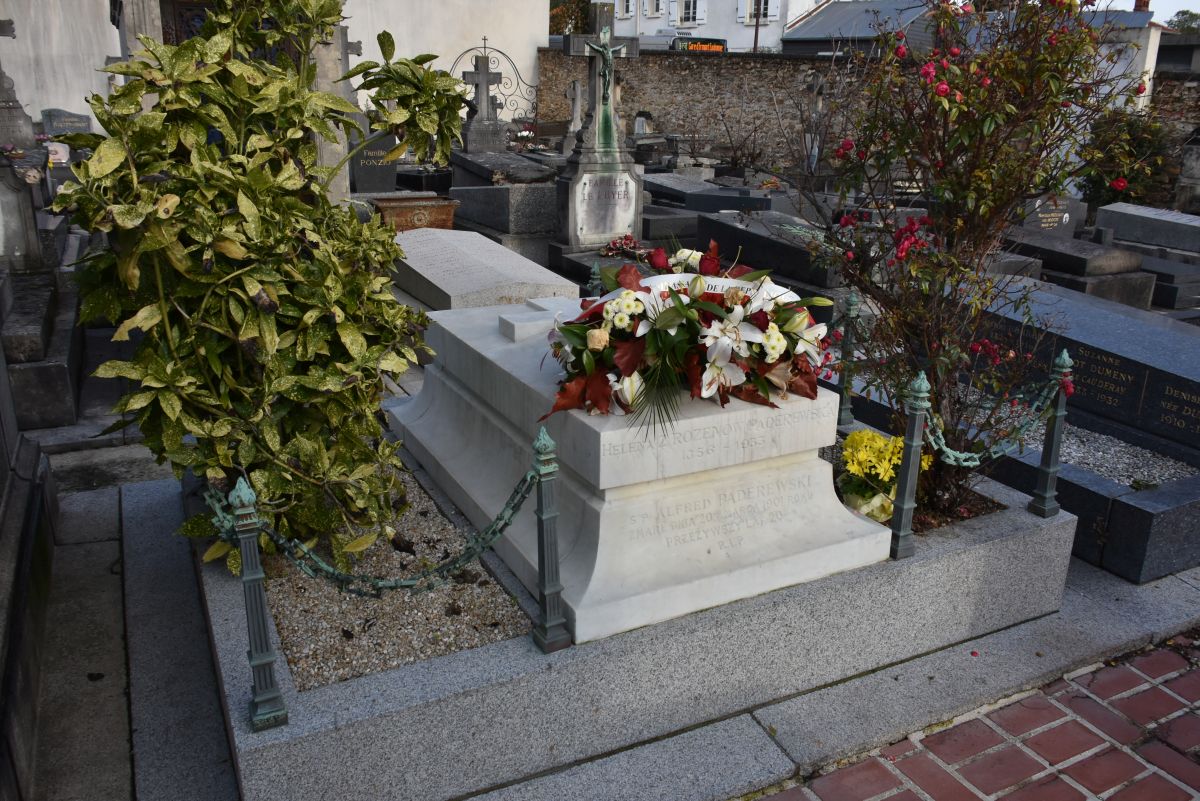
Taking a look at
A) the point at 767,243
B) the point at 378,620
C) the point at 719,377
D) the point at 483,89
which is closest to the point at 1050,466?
the point at 719,377

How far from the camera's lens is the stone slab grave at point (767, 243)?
822 centimetres

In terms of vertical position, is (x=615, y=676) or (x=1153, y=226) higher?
(x=1153, y=226)

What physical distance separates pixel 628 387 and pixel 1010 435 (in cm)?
187

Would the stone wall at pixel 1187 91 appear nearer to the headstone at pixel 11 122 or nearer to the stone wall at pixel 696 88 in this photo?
the stone wall at pixel 696 88

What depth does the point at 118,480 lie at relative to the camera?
5266mm

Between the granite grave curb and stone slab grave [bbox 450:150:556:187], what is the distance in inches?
380

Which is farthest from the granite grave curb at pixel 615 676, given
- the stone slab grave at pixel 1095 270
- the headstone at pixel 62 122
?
the headstone at pixel 62 122

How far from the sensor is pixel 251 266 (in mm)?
3000

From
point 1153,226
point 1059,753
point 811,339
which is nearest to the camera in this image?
point 1059,753

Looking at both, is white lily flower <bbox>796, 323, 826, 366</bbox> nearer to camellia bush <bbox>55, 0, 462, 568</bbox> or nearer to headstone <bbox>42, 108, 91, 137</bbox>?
camellia bush <bbox>55, 0, 462, 568</bbox>

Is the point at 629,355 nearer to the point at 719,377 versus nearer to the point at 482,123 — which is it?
the point at 719,377

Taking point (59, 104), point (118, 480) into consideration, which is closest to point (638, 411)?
point (118, 480)

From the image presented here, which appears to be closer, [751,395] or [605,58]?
[751,395]

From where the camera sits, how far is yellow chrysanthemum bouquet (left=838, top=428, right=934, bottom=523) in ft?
12.3
